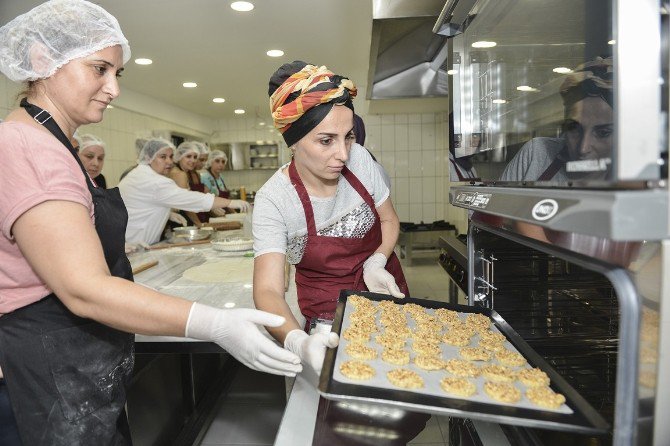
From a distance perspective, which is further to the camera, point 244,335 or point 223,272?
point 223,272

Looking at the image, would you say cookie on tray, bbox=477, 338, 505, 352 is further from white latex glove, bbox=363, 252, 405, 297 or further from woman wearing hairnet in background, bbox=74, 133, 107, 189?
woman wearing hairnet in background, bbox=74, 133, 107, 189

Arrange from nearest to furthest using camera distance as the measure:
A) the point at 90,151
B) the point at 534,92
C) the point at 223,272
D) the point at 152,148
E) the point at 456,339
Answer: the point at 534,92, the point at 456,339, the point at 223,272, the point at 90,151, the point at 152,148

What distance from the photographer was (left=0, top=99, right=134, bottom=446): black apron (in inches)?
42.5

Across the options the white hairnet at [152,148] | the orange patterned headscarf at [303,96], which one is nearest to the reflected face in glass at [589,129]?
the orange patterned headscarf at [303,96]

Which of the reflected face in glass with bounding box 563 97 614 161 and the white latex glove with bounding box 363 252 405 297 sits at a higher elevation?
the reflected face in glass with bounding box 563 97 614 161

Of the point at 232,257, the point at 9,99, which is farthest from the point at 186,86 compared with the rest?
the point at 232,257

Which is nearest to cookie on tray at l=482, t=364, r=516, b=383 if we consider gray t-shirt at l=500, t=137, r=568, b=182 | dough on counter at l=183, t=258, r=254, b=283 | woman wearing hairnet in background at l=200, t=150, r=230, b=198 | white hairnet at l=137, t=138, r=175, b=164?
gray t-shirt at l=500, t=137, r=568, b=182

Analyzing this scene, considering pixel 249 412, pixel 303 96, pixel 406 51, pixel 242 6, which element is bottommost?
pixel 249 412

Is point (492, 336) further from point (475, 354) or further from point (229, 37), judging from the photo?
point (229, 37)

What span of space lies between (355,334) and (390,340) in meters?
0.09

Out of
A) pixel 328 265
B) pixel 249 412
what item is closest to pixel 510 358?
pixel 328 265

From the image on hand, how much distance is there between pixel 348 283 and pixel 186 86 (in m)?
5.25

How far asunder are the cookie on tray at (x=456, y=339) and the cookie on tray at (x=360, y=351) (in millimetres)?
187

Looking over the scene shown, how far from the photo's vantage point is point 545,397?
79 cm
